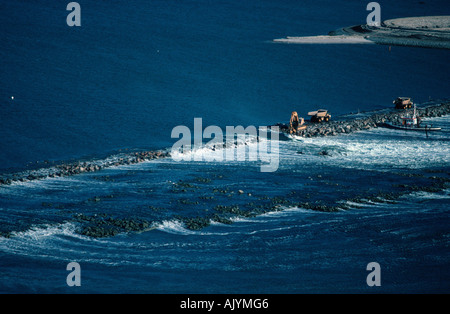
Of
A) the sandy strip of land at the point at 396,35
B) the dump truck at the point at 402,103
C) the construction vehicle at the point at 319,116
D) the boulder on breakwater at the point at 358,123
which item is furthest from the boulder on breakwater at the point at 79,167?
the sandy strip of land at the point at 396,35

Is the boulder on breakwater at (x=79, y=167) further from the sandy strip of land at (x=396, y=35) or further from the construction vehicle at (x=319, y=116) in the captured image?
the sandy strip of land at (x=396, y=35)

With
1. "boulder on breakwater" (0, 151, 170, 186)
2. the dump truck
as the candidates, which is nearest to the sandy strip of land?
the dump truck

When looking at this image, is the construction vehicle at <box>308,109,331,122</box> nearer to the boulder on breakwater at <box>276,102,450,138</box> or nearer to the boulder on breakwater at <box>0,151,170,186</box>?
the boulder on breakwater at <box>276,102,450,138</box>

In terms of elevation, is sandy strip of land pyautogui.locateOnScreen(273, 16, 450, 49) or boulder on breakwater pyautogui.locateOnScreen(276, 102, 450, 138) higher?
sandy strip of land pyautogui.locateOnScreen(273, 16, 450, 49)

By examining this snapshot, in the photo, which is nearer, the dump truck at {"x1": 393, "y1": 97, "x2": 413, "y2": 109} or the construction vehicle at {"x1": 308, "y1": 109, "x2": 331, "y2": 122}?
the construction vehicle at {"x1": 308, "y1": 109, "x2": 331, "y2": 122}

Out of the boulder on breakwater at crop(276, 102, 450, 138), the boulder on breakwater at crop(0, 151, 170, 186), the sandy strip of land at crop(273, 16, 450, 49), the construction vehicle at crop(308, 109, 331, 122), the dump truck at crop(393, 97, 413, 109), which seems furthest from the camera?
the sandy strip of land at crop(273, 16, 450, 49)

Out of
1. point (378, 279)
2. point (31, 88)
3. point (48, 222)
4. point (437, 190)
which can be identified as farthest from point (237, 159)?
point (31, 88)

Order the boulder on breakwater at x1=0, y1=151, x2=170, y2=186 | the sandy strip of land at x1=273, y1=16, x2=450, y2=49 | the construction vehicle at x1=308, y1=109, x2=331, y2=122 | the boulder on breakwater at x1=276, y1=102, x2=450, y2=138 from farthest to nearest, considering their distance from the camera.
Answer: the sandy strip of land at x1=273, y1=16, x2=450, y2=49
the construction vehicle at x1=308, y1=109, x2=331, y2=122
the boulder on breakwater at x1=276, y1=102, x2=450, y2=138
the boulder on breakwater at x1=0, y1=151, x2=170, y2=186

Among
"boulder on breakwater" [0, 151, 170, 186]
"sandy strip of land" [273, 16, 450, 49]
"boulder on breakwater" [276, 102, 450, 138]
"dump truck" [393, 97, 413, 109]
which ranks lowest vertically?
"boulder on breakwater" [0, 151, 170, 186]

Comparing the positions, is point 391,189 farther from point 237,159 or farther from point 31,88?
point 31,88

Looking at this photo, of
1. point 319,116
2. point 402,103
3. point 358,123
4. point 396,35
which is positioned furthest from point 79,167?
point 396,35
